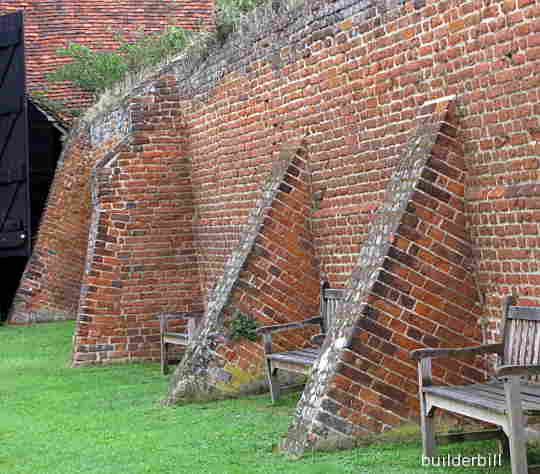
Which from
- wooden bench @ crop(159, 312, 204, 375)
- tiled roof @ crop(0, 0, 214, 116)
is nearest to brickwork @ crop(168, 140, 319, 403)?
wooden bench @ crop(159, 312, 204, 375)

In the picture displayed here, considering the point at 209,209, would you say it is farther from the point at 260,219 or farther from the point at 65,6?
the point at 65,6

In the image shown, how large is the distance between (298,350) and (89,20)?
17320 mm

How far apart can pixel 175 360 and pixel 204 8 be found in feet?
49.1

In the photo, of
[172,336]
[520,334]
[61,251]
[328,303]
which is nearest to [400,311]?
[520,334]

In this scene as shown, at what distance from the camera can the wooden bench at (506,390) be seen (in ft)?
17.1

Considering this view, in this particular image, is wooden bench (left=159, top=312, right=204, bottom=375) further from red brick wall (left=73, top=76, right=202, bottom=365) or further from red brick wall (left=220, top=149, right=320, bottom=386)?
red brick wall (left=220, top=149, right=320, bottom=386)

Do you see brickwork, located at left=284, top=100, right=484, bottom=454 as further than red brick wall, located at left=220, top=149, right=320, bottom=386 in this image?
No

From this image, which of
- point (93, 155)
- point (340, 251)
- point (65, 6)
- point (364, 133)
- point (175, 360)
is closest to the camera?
point (364, 133)

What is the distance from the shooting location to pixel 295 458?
21.4ft

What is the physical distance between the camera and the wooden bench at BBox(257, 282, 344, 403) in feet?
27.8

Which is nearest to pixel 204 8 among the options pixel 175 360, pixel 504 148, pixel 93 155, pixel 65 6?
pixel 65 6

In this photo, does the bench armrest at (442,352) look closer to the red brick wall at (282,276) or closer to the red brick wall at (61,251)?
the red brick wall at (282,276)

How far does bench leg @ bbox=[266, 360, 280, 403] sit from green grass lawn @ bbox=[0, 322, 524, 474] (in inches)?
4.4

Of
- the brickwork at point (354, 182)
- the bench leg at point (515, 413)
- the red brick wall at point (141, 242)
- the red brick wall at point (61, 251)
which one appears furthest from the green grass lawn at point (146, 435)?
the red brick wall at point (61, 251)
